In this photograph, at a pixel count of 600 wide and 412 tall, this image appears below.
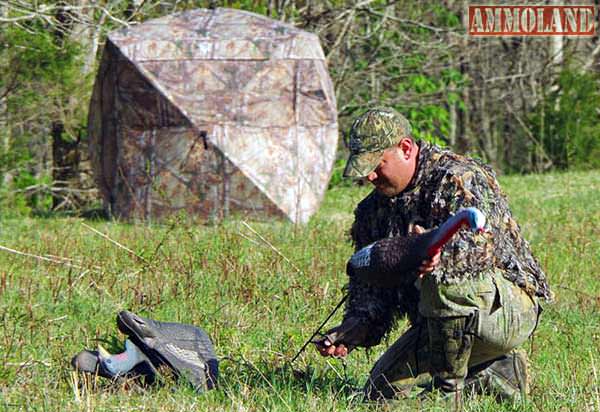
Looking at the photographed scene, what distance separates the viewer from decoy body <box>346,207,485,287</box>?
435 centimetres

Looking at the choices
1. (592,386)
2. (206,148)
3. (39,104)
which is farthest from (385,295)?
(39,104)

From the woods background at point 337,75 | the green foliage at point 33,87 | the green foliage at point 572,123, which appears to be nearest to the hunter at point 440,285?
the woods background at point 337,75

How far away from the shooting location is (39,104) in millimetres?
13008

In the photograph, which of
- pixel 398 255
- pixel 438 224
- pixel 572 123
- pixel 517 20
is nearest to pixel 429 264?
pixel 398 255

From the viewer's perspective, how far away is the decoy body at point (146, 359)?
5.17m

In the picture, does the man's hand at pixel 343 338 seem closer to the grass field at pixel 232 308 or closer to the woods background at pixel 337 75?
the grass field at pixel 232 308

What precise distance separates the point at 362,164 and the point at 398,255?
45cm

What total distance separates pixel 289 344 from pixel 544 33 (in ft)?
55.2

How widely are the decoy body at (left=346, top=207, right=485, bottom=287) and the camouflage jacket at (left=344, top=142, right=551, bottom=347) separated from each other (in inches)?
6.9

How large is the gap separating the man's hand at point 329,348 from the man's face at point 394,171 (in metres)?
0.68

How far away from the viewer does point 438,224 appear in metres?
4.76

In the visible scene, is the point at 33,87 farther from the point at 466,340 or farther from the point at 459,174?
the point at 466,340

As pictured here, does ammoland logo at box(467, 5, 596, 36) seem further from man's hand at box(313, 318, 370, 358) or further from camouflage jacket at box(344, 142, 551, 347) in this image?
man's hand at box(313, 318, 370, 358)

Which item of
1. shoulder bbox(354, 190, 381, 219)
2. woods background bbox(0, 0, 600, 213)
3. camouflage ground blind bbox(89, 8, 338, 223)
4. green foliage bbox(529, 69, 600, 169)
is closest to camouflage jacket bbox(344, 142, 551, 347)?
shoulder bbox(354, 190, 381, 219)
